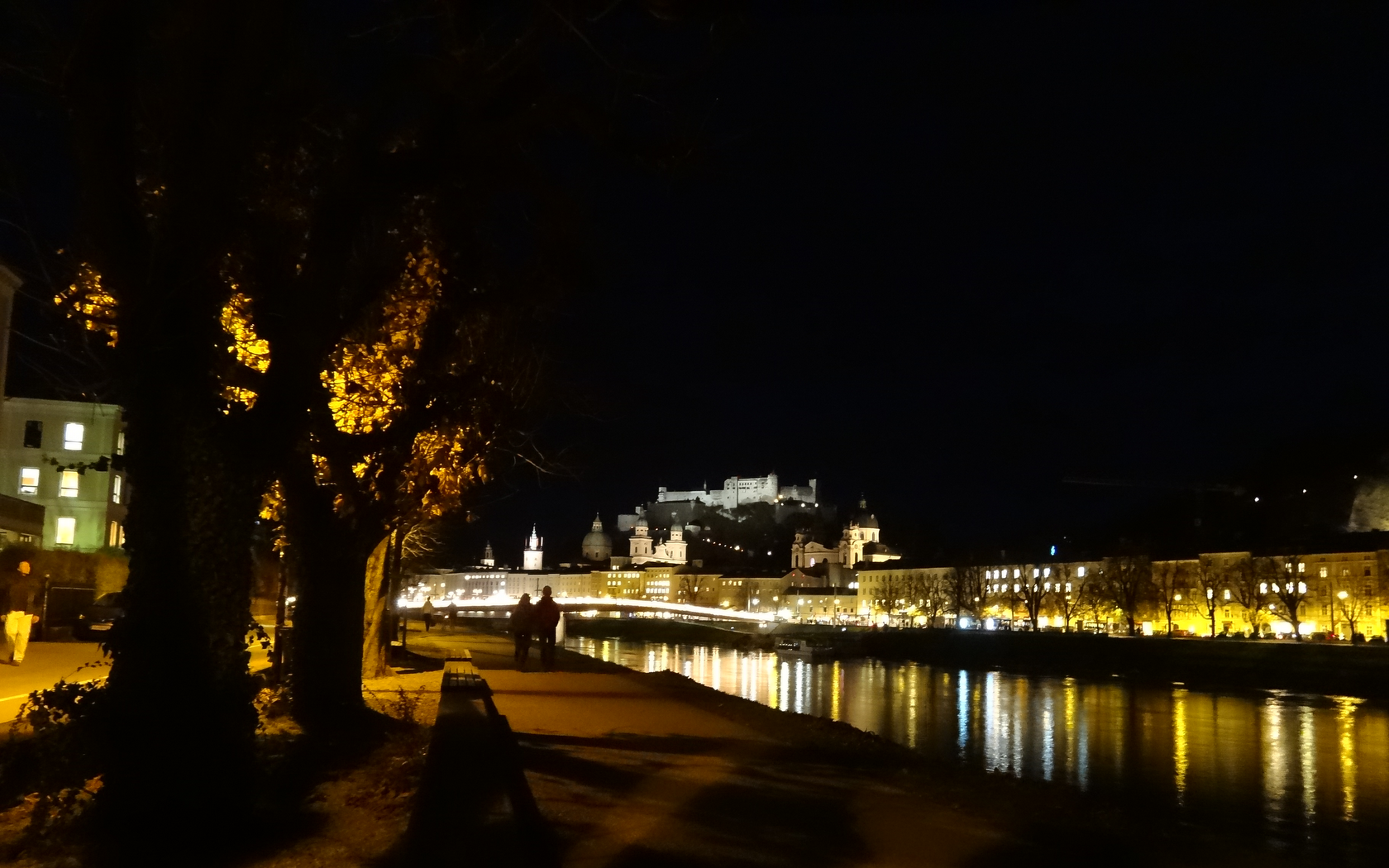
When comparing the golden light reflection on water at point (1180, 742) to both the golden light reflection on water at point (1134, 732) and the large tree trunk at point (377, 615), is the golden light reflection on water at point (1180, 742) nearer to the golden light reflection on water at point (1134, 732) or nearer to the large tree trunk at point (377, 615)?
the golden light reflection on water at point (1134, 732)

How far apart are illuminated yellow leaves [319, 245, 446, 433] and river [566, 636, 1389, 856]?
11956 millimetres

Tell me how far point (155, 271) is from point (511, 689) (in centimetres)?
1233

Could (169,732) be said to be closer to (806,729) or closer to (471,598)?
(806,729)

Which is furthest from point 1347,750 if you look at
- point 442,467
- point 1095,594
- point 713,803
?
point 1095,594


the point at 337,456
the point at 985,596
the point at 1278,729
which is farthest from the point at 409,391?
the point at 985,596

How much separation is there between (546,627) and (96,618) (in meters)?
14.9

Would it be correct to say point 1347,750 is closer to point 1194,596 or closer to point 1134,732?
point 1134,732

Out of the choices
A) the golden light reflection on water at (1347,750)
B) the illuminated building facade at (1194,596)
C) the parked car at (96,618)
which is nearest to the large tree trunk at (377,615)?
the parked car at (96,618)

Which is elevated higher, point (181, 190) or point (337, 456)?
point (181, 190)

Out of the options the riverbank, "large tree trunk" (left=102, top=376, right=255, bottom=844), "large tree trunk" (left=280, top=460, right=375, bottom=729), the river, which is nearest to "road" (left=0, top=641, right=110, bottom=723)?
"large tree trunk" (left=280, top=460, right=375, bottom=729)

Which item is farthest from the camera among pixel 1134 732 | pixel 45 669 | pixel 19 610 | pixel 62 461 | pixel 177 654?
pixel 62 461

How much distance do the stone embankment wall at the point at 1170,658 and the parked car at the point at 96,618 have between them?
47543 millimetres

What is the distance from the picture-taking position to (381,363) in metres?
12.9

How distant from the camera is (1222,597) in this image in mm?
86500
